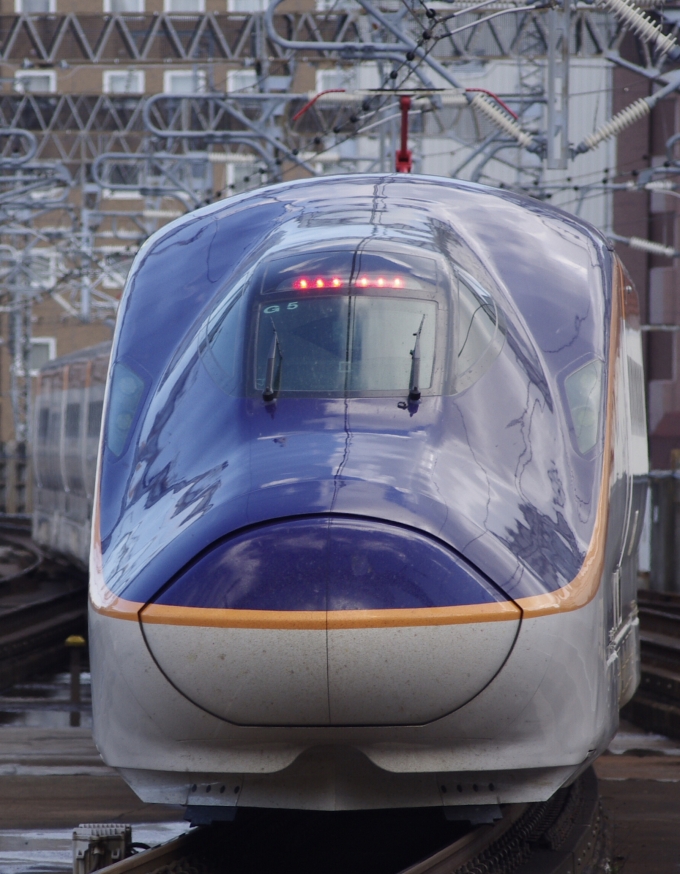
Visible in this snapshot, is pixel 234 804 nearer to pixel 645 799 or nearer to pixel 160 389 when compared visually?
pixel 160 389

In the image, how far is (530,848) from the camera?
20.4ft

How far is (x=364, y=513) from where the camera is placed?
4758 millimetres

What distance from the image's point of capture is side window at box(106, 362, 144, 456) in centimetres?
596

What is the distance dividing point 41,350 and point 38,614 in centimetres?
3874

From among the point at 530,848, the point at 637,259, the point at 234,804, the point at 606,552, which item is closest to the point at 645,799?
the point at 530,848

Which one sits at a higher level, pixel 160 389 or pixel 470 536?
pixel 160 389

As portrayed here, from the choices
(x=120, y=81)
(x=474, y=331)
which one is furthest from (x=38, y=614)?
Result: (x=120, y=81)

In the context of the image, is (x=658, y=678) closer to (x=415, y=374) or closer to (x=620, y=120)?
(x=620, y=120)

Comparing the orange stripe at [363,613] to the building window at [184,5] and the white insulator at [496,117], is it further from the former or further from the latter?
the building window at [184,5]

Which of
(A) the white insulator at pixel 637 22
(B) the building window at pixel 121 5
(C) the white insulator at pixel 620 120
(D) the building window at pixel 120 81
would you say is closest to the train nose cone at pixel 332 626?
(A) the white insulator at pixel 637 22

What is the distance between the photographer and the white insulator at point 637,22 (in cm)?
1356

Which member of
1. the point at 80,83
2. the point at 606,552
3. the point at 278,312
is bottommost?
the point at 606,552

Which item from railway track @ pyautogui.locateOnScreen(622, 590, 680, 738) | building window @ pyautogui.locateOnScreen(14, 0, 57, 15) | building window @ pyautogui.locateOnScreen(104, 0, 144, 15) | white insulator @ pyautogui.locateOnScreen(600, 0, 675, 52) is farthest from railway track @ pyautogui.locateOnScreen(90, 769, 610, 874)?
building window @ pyautogui.locateOnScreen(14, 0, 57, 15)

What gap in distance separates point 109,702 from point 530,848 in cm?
215
